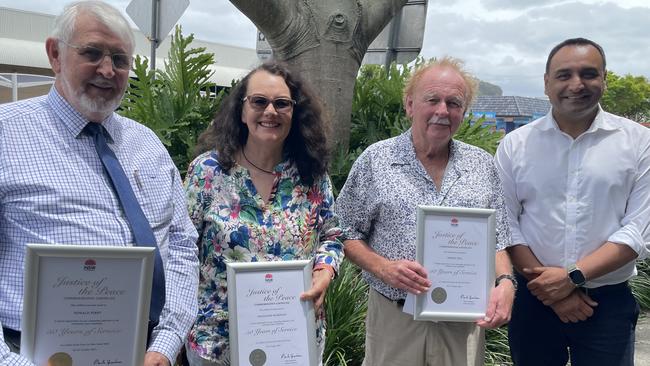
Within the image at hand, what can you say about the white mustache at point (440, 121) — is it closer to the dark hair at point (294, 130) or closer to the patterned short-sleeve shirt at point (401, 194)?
the patterned short-sleeve shirt at point (401, 194)

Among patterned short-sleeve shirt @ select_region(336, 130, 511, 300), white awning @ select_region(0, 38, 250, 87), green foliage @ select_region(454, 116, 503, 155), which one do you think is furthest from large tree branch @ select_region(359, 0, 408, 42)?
white awning @ select_region(0, 38, 250, 87)

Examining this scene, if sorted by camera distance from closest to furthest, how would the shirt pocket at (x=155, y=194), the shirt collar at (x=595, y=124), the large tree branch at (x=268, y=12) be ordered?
the shirt pocket at (x=155, y=194) < the shirt collar at (x=595, y=124) < the large tree branch at (x=268, y=12)

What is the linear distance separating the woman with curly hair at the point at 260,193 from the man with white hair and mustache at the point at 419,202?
0.21 m

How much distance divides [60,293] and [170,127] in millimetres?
3771

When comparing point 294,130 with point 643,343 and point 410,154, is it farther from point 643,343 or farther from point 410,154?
point 643,343

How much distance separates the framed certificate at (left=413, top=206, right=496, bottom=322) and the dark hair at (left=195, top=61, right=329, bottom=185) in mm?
651

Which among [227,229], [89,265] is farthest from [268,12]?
[89,265]

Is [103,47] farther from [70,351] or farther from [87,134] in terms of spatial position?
[70,351]

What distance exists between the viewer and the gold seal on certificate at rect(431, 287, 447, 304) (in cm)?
280

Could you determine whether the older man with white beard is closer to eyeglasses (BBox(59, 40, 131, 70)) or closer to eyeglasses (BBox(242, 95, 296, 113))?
eyeglasses (BBox(59, 40, 131, 70))

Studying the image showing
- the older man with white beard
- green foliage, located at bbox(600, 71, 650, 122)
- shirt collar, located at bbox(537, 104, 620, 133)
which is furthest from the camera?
green foliage, located at bbox(600, 71, 650, 122)

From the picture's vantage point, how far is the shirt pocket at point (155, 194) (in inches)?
96.2

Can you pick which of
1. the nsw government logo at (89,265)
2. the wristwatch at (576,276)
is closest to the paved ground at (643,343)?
the wristwatch at (576,276)

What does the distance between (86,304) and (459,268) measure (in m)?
1.61
